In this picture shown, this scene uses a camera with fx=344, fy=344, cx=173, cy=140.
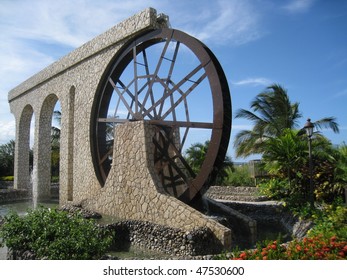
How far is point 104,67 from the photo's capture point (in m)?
10.4

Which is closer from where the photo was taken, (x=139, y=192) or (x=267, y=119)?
(x=139, y=192)

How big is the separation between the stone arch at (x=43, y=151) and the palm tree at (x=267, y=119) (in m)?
8.17

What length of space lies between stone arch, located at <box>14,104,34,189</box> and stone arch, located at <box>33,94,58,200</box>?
248 cm

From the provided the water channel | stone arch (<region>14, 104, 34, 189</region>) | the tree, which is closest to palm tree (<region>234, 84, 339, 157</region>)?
the water channel

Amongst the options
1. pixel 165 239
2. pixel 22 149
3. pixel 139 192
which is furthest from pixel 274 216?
pixel 22 149

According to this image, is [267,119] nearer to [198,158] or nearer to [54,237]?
[198,158]

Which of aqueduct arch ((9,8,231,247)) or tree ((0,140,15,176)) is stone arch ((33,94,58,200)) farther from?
tree ((0,140,15,176))

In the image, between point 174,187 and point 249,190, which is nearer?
point 174,187

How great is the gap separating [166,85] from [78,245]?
218 inches

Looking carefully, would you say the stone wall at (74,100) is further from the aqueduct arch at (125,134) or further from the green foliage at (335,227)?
the green foliage at (335,227)

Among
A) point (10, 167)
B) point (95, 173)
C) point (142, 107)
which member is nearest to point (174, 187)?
point (142, 107)

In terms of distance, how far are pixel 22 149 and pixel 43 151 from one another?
3224 mm

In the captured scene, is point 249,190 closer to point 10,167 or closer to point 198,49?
point 198,49

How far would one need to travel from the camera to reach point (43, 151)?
48.3ft
